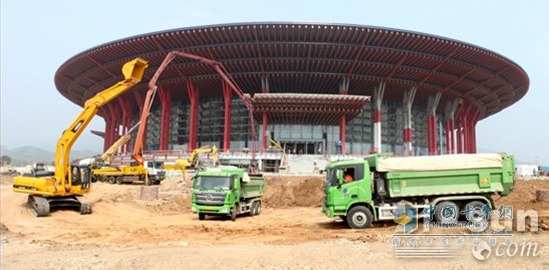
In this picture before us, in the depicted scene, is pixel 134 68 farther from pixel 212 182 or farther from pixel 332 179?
pixel 332 179

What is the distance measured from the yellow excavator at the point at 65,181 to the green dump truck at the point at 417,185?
11.0 metres

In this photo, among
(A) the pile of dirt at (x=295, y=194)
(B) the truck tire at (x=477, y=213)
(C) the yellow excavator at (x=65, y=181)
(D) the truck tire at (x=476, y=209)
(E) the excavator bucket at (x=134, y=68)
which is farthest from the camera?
(A) the pile of dirt at (x=295, y=194)

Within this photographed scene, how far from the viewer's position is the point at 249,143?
52750 millimetres

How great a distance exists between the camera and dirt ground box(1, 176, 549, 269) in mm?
8469

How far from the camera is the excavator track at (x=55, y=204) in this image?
1653 centimetres

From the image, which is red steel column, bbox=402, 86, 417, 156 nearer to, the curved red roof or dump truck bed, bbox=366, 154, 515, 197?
the curved red roof

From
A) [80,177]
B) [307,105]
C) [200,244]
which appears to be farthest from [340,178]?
[307,105]

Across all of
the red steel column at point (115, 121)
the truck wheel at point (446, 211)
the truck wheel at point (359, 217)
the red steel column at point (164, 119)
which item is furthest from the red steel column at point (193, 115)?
the truck wheel at point (446, 211)

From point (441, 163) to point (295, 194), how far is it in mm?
13108

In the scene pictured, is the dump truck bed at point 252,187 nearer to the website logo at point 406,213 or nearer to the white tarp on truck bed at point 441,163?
the white tarp on truck bed at point 441,163

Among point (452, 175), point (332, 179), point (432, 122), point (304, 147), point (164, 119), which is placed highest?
Result: point (164, 119)

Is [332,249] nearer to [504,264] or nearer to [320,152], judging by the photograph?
[504,264]

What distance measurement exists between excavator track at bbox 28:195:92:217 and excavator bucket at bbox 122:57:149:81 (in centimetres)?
613

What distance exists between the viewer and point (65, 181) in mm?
17125
